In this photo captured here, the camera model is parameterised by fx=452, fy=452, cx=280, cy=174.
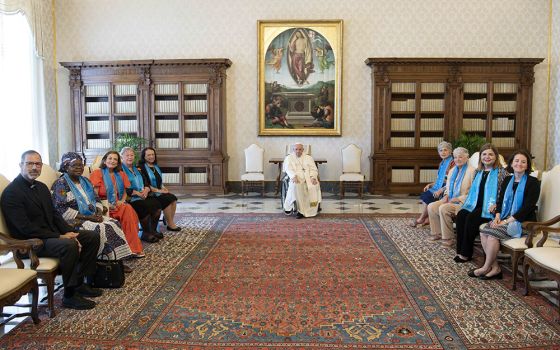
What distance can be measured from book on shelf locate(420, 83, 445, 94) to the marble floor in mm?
2453

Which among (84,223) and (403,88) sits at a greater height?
(403,88)

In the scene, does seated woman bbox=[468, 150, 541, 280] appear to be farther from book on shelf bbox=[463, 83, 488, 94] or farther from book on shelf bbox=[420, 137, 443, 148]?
book on shelf bbox=[463, 83, 488, 94]

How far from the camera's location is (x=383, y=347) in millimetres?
2969

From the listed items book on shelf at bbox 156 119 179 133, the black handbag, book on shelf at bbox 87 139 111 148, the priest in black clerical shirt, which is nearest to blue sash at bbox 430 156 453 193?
the black handbag

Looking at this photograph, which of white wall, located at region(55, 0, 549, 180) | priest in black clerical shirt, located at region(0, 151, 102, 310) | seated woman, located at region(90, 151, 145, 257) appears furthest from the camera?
white wall, located at region(55, 0, 549, 180)

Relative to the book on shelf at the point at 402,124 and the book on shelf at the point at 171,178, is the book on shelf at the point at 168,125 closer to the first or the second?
the book on shelf at the point at 171,178

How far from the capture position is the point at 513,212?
4.40 meters

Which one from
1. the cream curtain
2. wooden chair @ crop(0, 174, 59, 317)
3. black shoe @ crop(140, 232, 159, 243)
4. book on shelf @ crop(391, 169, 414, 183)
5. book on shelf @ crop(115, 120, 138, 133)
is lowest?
black shoe @ crop(140, 232, 159, 243)

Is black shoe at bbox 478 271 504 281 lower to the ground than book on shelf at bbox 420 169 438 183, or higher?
lower

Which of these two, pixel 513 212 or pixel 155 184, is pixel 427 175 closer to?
pixel 513 212

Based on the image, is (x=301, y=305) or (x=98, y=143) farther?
(x=98, y=143)

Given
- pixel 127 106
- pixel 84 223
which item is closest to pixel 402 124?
pixel 127 106

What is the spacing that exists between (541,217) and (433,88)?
6336 mm

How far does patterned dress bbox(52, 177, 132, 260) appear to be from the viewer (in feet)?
14.0
